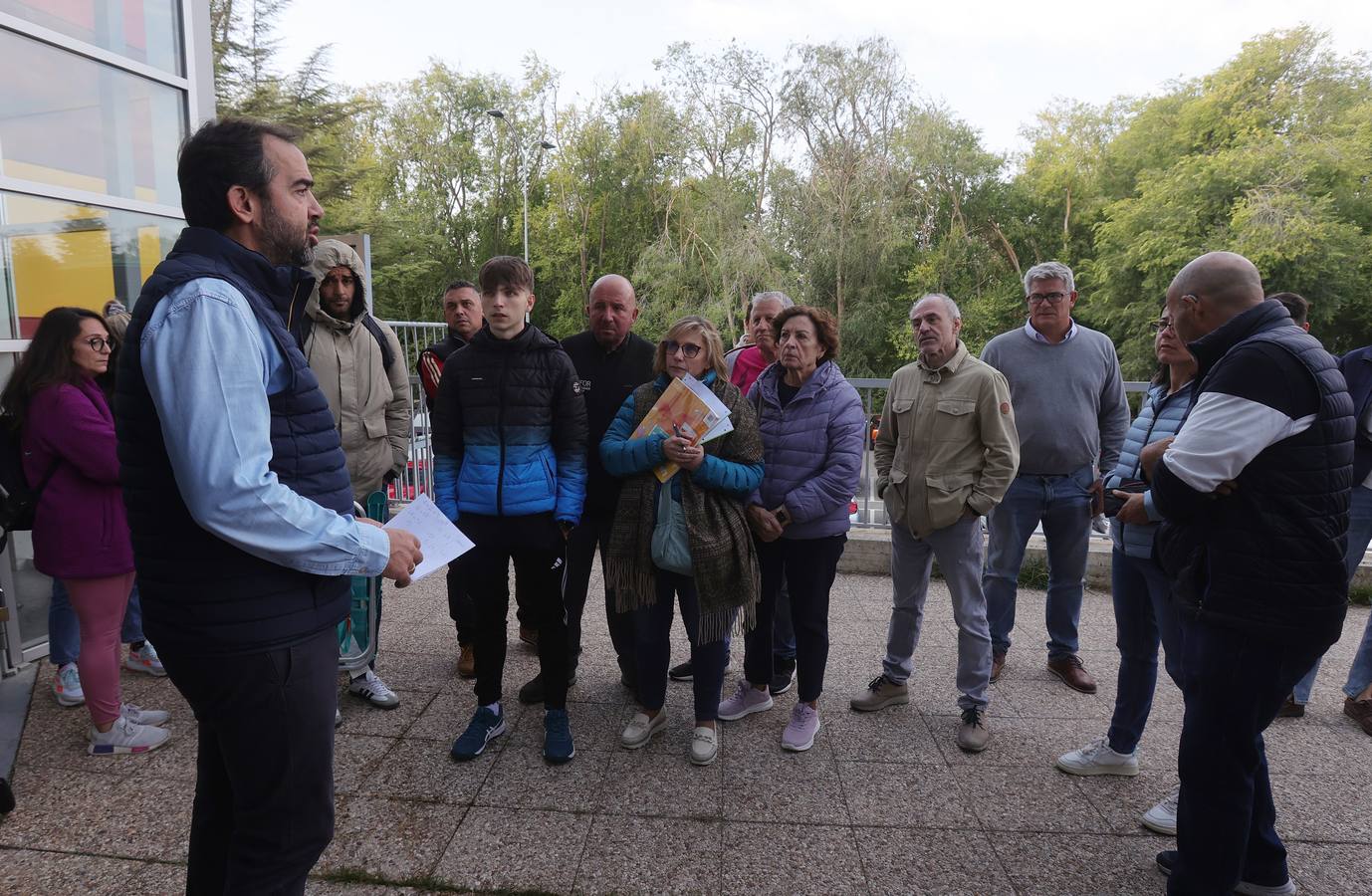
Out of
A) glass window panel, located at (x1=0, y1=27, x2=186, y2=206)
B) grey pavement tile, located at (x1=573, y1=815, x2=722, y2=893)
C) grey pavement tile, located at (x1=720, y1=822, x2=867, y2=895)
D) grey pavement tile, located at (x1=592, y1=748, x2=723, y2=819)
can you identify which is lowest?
A: grey pavement tile, located at (x1=592, y1=748, x2=723, y2=819)

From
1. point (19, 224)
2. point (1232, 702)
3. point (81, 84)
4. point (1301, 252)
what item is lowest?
point (1232, 702)

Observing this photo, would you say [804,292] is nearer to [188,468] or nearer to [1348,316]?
[1348,316]

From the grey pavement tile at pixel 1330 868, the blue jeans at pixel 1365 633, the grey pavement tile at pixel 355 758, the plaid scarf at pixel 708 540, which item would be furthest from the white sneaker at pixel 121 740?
the blue jeans at pixel 1365 633

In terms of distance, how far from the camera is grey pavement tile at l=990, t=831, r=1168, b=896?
2.51 metres

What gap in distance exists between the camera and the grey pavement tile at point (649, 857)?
2484 millimetres

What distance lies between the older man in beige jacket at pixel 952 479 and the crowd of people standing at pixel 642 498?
15 millimetres

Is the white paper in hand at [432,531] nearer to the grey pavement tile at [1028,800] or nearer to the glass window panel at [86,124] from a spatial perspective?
the grey pavement tile at [1028,800]

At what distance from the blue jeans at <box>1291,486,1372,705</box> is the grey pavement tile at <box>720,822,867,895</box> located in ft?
8.62

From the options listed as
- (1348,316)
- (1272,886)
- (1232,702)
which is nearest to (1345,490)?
(1232,702)

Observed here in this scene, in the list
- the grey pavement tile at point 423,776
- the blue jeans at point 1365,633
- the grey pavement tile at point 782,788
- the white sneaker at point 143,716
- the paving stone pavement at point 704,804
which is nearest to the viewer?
the paving stone pavement at point 704,804

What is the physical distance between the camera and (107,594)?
324cm

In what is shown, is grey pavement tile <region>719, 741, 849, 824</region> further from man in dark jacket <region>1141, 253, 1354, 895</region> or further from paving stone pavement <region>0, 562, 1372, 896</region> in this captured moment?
man in dark jacket <region>1141, 253, 1354, 895</region>

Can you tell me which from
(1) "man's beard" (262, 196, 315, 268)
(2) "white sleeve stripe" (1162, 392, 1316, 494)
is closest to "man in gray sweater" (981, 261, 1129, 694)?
(2) "white sleeve stripe" (1162, 392, 1316, 494)

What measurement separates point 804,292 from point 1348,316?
1971 cm
